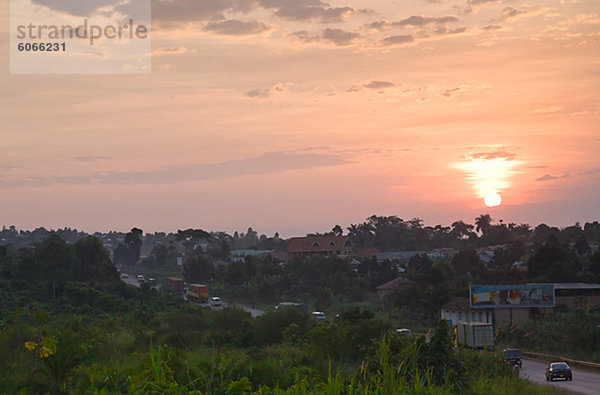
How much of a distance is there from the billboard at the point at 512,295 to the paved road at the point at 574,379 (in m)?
14.9

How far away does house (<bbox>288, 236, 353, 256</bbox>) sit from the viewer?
496 feet

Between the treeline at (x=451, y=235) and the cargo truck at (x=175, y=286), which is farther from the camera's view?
the treeline at (x=451, y=235)

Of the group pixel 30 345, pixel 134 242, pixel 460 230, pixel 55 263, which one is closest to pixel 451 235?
pixel 460 230

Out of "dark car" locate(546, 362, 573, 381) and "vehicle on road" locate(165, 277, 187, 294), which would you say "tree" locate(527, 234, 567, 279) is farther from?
"vehicle on road" locate(165, 277, 187, 294)

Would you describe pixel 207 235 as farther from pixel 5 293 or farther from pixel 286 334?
pixel 286 334

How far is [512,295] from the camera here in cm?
6750

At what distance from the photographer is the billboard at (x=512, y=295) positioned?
219 ft

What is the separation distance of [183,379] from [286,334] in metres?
30.4

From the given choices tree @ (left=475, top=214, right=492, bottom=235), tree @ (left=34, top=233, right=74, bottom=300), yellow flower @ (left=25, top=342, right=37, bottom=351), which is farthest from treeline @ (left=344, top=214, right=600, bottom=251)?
yellow flower @ (left=25, top=342, right=37, bottom=351)

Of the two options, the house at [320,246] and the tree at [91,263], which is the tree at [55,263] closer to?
the tree at [91,263]

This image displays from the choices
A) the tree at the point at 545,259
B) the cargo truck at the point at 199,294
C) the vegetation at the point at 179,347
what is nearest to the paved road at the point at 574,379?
the vegetation at the point at 179,347

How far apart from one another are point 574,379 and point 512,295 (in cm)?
2804

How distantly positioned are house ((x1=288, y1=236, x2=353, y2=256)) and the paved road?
3892 inches

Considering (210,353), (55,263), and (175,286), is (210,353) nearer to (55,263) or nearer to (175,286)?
(55,263)
